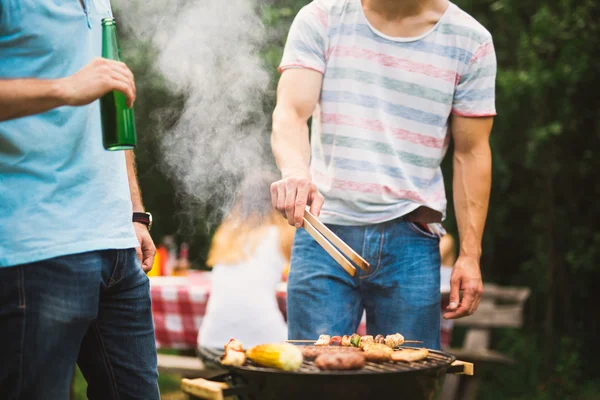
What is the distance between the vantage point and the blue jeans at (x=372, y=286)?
2.61 metres

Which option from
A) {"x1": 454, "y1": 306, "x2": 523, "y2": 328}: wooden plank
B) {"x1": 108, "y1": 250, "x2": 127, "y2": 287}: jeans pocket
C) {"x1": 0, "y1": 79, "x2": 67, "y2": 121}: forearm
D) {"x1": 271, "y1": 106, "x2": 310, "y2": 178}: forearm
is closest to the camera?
{"x1": 0, "y1": 79, "x2": 67, "y2": 121}: forearm

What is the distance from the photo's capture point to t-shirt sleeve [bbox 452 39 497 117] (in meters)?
2.79

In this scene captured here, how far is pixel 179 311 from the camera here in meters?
5.08

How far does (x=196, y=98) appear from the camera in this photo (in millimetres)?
5152

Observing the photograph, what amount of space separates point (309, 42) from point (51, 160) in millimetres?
1186

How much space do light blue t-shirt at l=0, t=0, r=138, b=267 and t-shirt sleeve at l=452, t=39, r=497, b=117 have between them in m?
1.43

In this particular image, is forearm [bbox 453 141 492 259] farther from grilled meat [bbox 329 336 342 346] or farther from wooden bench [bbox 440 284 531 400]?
wooden bench [bbox 440 284 531 400]

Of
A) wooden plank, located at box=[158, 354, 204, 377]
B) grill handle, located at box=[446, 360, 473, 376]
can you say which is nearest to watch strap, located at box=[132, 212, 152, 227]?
grill handle, located at box=[446, 360, 473, 376]

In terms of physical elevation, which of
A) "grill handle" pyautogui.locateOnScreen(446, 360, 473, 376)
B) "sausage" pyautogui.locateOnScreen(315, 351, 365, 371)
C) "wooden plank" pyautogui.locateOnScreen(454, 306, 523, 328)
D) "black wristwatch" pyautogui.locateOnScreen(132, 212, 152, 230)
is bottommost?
"wooden plank" pyautogui.locateOnScreen(454, 306, 523, 328)

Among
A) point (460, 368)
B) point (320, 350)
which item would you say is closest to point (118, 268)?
point (320, 350)

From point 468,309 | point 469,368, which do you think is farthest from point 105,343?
point 468,309

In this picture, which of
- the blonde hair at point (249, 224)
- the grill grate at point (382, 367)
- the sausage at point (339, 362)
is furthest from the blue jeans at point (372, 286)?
the blonde hair at point (249, 224)

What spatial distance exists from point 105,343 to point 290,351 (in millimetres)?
587

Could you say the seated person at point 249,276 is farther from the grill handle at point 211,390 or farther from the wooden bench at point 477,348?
the grill handle at point 211,390
